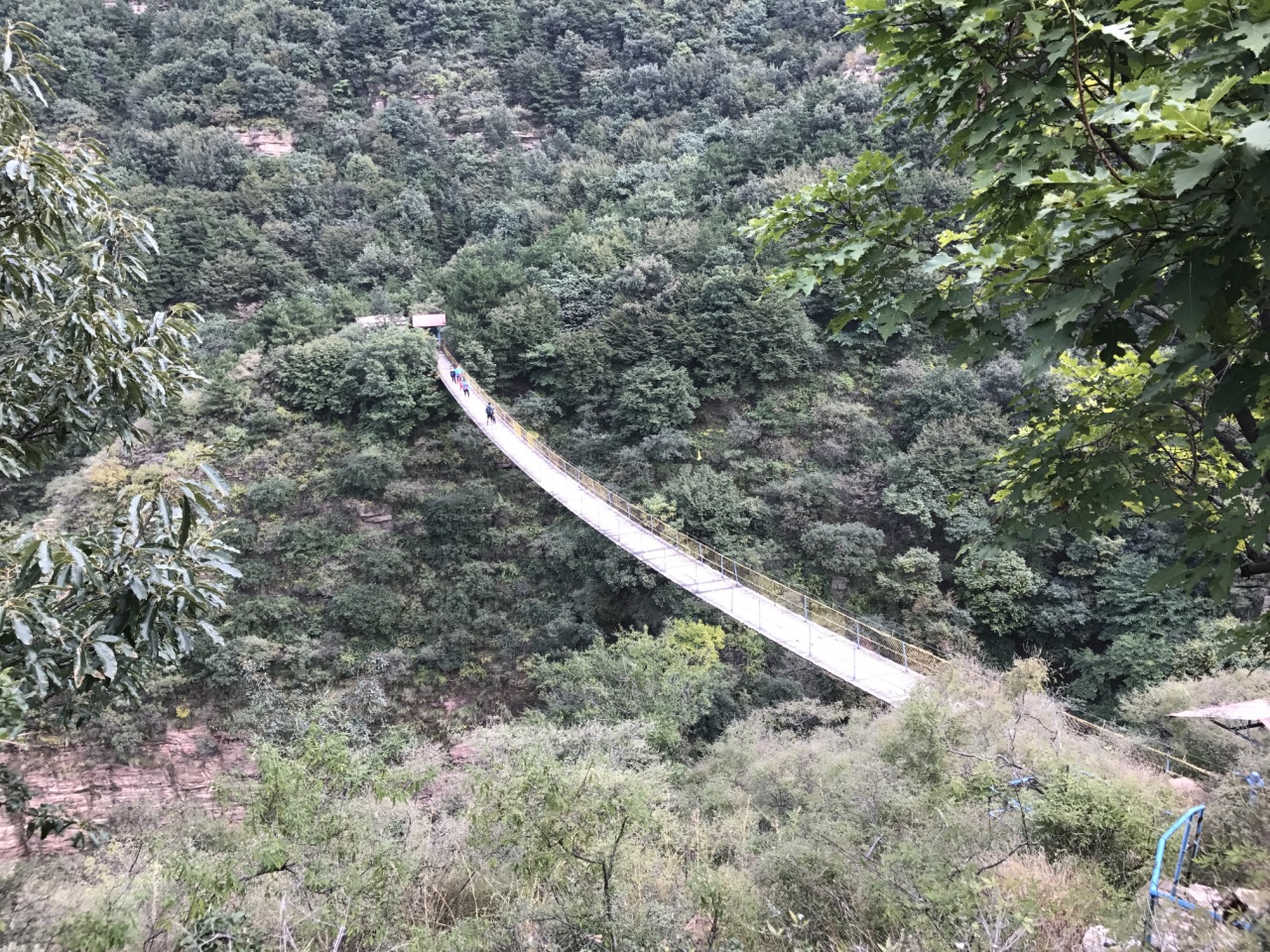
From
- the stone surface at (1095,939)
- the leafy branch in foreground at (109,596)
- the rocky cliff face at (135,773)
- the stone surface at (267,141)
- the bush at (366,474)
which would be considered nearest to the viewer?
the leafy branch in foreground at (109,596)

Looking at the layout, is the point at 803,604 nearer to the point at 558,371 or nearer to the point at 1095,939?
Result: the point at 1095,939

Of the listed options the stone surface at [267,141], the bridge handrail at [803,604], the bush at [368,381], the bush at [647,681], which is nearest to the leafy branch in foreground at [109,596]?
the bush at [647,681]

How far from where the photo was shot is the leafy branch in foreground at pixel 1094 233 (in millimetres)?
1182

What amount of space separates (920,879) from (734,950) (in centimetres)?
88

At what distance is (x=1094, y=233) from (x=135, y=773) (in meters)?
10.5

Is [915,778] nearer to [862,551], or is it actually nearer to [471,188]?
[862,551]

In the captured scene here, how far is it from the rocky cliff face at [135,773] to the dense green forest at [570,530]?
257mm

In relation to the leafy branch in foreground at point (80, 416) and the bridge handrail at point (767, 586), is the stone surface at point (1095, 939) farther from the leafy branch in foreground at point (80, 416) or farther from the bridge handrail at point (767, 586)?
the bridge handrail at point (767, 586)

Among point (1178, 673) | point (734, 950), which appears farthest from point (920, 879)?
point (1178, 673)

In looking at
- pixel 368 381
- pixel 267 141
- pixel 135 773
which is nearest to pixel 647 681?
pixel 135 773

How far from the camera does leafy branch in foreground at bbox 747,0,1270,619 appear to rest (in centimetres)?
118

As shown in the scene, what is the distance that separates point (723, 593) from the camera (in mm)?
7684

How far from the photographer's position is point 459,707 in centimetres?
923

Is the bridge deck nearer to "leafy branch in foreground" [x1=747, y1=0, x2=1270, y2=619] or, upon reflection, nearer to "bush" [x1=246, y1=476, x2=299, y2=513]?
"bush" [x1=246, y1=476, x2=299, y2=513]
